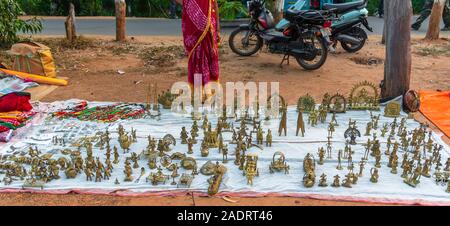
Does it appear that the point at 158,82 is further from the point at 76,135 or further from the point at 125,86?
the point at 76,135

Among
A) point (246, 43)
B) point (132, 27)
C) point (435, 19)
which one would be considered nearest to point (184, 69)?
point (246, 43)

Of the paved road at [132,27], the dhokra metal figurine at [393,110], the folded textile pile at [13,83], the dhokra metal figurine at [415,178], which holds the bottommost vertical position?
the dhokra metal figurine at [415,178]

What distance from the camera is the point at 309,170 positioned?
3.32 m

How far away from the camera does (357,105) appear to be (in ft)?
16.2

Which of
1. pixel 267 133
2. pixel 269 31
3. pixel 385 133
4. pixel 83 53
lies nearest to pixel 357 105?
pixel 385 133

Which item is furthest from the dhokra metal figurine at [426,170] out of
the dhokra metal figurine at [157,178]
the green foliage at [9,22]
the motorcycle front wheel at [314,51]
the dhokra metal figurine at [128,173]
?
the green foliage at [9,22]

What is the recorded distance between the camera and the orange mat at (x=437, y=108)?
455cm

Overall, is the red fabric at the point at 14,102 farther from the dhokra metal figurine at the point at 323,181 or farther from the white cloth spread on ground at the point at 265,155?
the dhokra metal figurine at the point at 323,181

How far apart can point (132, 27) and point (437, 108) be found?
368 inches

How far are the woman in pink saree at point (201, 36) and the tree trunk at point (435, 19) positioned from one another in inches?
256

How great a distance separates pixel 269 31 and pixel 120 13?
3.67 meters

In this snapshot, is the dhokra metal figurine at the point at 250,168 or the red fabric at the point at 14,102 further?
the red fabric at the point at 14,102

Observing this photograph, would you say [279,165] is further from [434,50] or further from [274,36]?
[434,50]
